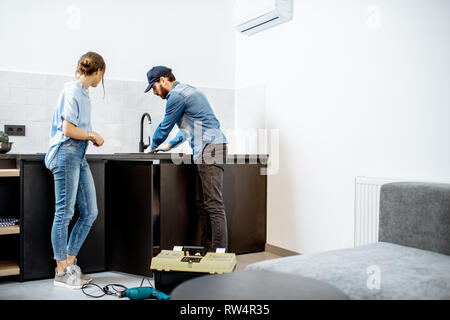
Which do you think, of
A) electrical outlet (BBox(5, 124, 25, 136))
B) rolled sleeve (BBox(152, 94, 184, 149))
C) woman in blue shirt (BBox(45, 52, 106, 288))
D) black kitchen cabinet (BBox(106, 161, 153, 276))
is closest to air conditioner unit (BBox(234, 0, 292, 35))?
rolled sleeve (BBox(152, 94, 184, 149))

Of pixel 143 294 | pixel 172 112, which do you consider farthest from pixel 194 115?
pixel 143 294

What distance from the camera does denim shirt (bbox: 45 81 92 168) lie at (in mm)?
→ 2297

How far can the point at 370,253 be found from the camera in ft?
5.64

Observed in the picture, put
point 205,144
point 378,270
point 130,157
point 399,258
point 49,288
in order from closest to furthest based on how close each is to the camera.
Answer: point 378,270 → point 399,258 → point 49,288 → point 205,144 → point 130,157

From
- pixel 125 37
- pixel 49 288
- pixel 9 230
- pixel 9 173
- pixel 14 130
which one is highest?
pixel 125 37

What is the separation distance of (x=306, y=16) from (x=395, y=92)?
3.60 feet

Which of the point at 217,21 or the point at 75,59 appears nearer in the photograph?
the point at 75,59

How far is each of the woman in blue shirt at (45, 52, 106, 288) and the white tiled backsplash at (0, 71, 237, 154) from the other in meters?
0.86

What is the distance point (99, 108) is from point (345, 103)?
78.6 inches

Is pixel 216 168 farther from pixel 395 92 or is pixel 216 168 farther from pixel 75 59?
Answer: pixel 75 59

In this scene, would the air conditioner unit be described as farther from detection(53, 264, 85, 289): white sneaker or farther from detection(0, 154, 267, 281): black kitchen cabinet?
detection(53, 264, 85, 289): white sneaker

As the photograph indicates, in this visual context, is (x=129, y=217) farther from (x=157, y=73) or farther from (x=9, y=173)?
(x=157, y=73)

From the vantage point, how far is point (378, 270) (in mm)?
1449

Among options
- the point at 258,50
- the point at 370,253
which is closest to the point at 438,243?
the point at 370,253
